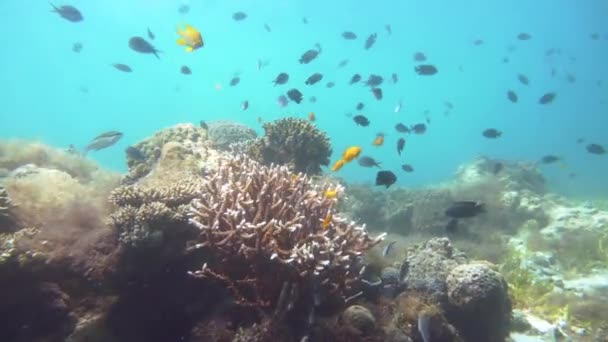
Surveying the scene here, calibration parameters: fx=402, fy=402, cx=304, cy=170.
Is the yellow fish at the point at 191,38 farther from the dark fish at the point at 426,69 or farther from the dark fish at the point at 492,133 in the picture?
the dark fish at the point at 492,133

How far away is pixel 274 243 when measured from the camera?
4.82 meters

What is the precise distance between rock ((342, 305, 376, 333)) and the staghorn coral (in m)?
4.98

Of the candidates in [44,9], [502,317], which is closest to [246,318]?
[502,317]

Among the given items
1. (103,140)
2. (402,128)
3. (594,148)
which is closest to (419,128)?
(402,128)

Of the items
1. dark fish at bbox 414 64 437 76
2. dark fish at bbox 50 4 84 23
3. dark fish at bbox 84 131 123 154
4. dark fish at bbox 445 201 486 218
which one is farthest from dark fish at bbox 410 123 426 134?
dark fish at bbox 50 4 84 23

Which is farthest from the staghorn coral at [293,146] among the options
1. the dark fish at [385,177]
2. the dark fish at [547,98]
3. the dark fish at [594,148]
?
the dark fish at [594,148]

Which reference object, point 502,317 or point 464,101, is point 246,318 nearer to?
point 502,317

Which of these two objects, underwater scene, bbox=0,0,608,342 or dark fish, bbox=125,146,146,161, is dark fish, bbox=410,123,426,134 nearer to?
underwater scene, bbox=0,0,608,342

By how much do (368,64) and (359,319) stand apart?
415 ft

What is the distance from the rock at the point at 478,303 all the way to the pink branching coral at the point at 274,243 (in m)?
1.87

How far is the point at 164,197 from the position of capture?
611cm

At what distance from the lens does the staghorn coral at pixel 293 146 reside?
386 inches

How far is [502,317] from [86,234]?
6610mm

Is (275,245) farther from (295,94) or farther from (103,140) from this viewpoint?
(103,140)
